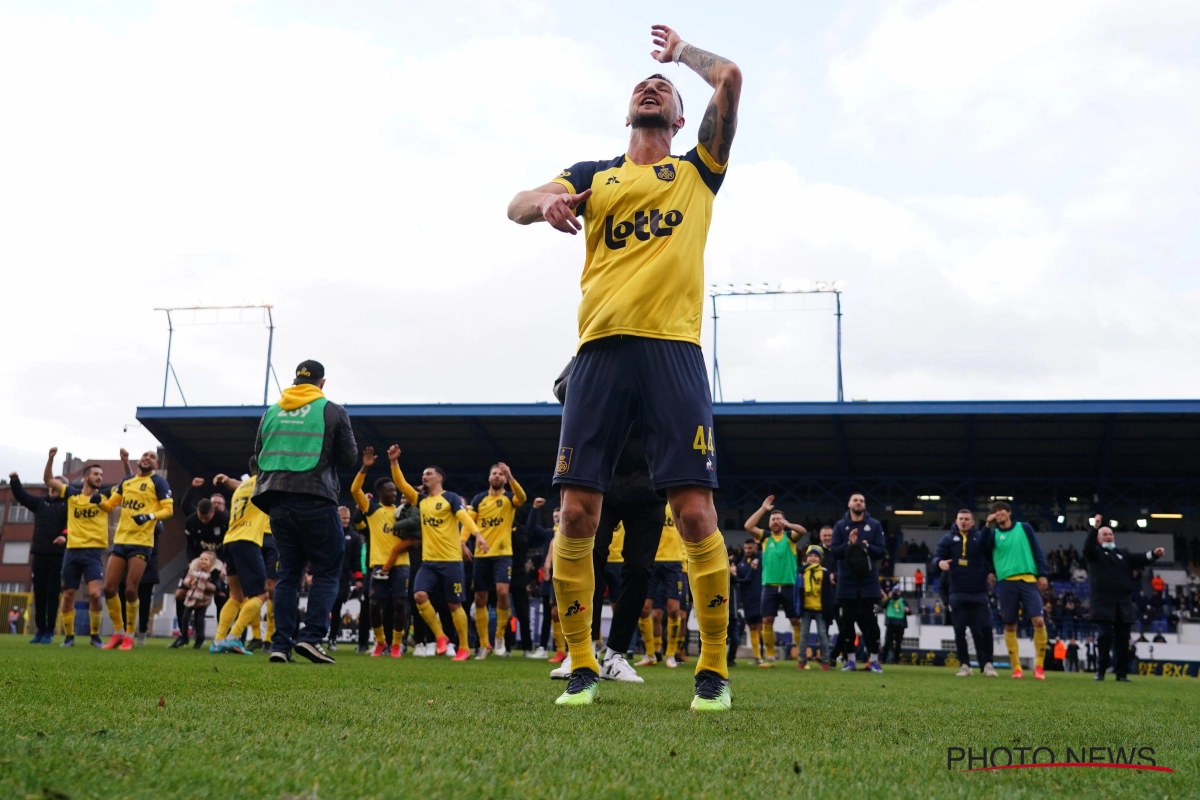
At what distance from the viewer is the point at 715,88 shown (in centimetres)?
441

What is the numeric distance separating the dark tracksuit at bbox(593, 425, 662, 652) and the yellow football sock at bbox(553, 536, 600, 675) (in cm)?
275

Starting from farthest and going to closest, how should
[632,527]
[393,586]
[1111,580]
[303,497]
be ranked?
[1111,580] → [393,586] → [303,497] → [632,527]

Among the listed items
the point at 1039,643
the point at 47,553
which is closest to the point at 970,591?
the point at 1039,643

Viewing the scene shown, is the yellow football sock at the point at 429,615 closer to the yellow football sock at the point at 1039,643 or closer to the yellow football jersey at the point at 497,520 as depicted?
the yellow football jersey at the point at 497,520

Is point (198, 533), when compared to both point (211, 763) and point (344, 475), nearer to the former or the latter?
point (211, 763)

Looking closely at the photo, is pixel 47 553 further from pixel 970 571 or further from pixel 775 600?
pixel 970 571

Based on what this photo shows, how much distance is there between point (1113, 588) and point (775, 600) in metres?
4.49

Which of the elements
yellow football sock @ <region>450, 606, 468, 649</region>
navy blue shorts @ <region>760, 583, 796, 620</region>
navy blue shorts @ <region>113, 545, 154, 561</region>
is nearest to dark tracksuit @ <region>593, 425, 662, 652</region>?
yellow football sock @ <region>450, 606, 468, 649</region>

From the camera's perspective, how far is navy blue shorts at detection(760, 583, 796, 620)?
48.7 ft

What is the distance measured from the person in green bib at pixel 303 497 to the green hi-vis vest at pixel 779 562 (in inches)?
325

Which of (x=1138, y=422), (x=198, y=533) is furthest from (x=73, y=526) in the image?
(x=1138, y=422)

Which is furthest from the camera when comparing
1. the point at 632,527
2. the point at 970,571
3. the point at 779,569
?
the point at 779,569

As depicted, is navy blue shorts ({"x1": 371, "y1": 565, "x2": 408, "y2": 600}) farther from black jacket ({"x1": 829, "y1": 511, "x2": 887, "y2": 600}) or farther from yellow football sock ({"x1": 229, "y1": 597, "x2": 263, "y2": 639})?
black jacket ({"x1": 829, "y1": 511, "x2": 887, "y2": 600})

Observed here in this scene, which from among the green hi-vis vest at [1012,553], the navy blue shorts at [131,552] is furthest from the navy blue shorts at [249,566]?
the green hi-vis vest at [1012,553]
